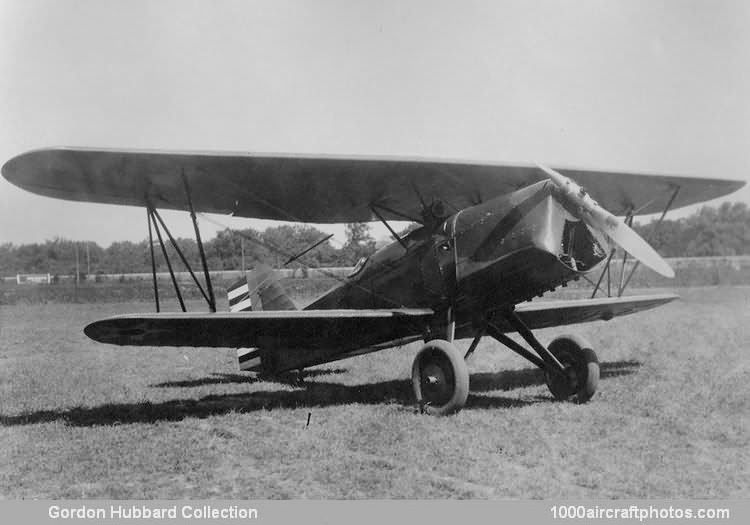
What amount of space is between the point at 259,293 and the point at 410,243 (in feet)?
11.4

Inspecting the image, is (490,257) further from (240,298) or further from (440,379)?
(240,298)

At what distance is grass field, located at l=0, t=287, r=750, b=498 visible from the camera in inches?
171

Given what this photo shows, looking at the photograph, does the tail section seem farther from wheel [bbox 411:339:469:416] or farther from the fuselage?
wheel [bbox 411:339:469:416]

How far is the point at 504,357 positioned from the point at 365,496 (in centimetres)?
811

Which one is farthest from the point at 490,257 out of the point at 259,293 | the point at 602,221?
the point at 259,293

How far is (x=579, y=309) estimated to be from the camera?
8.66 m

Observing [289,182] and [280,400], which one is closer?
[289,182]

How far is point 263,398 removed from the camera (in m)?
7.89

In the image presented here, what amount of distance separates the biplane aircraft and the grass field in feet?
2.19

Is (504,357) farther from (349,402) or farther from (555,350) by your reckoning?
(349,402)

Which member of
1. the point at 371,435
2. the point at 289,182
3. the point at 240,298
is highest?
the point at 289,182

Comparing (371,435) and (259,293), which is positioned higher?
(259,293)

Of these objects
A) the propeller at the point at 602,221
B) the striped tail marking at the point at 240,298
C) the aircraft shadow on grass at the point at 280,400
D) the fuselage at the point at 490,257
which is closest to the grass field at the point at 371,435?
the aircraft shadow on grass at the point at 280,400

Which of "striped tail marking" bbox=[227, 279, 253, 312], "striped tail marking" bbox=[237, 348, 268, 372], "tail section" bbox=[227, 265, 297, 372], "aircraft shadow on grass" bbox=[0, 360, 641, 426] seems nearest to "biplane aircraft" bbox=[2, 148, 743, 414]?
"striped tail marking" bbox=[237, 348, 268, 372]
